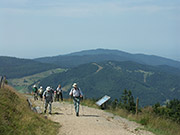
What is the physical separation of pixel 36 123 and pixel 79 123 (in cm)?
230

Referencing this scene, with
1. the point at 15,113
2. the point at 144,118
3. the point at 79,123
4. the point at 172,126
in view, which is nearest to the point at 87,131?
the point at 79,123

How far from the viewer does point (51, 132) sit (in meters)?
10.5

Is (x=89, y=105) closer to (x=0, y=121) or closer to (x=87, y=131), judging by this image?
(x=87, y=131)

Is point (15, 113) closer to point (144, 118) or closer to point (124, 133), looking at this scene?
point (124, 133)

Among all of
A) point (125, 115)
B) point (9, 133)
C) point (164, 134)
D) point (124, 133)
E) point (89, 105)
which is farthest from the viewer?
point (89, 105)

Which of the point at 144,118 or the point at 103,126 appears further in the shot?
the point at 144,118

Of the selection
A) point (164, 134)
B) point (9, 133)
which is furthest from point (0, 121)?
point (164, 134)

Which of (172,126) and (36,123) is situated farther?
(172,126)

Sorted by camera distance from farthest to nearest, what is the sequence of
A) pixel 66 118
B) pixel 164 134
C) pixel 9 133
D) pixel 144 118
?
1. pixel 144 118
2. pixel 66 118
3. pixel 164 134
4. pixel 9 133

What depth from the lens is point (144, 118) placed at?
14.8 m

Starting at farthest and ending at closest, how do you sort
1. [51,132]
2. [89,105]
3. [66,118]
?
[89,105], [66,118], [51,132]

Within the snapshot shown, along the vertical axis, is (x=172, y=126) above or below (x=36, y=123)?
below

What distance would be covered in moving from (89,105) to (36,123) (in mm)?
9484

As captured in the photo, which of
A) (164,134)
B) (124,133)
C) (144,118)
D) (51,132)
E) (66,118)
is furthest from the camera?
(144,118)
